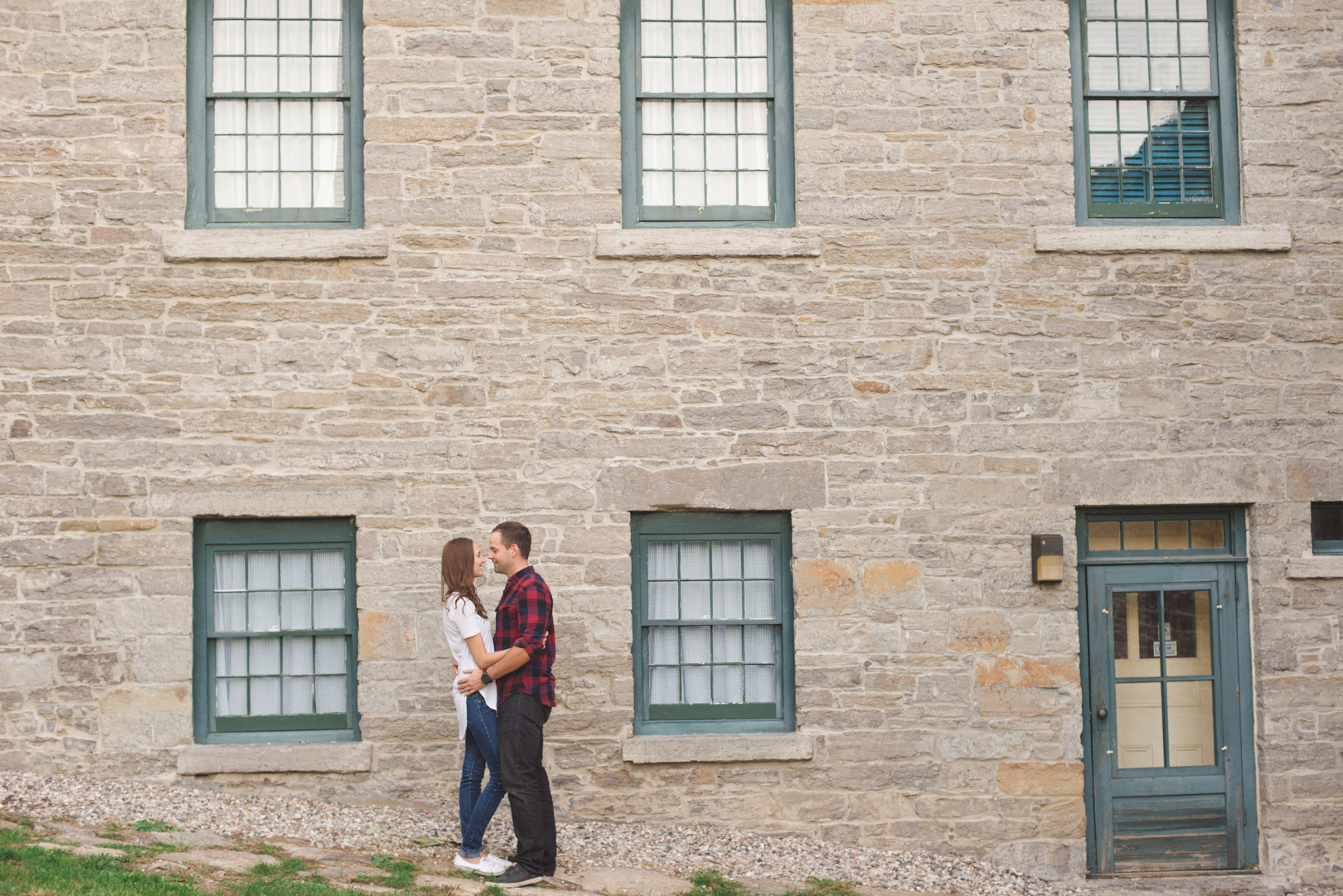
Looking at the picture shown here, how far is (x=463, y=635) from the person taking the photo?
624cm

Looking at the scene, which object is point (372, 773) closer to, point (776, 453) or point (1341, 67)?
point (776, 453)

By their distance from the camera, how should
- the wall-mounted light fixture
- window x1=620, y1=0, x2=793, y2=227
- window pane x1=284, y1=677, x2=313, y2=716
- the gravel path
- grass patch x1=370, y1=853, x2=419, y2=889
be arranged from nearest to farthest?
grass patch x1=370, y1=853, x2=419, y2=889 → the gravel path → the wall-mounted light fixture → window pane x1=284, y1=677, x2=313, y2=716 → window x1=620, y1=0, x2=793, y2=227

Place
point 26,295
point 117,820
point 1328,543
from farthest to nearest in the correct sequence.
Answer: point 1328,543 < point 26,295 < point 117,820

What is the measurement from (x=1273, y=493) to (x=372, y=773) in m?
6.28

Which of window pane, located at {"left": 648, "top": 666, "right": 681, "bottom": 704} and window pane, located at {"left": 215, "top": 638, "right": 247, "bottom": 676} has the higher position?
window pane, located at {"left": 215, "top": 638, "right": 247, "bottom": 676}

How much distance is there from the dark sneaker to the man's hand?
3.29 feet

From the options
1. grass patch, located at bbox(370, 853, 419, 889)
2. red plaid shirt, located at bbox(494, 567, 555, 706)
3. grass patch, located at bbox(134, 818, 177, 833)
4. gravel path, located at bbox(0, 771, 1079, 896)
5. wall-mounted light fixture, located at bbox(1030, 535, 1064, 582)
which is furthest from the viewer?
wall-mounted light fixture, located at bbox(1030, 535, 1064, 582)

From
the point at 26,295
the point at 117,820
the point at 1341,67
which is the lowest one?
the point at 117,820

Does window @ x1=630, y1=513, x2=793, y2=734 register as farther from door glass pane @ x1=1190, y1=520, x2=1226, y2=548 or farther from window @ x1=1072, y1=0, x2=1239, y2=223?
window @ x1=1072, y1=0, x2=1239, y2=223

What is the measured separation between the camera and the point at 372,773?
7.50 meters

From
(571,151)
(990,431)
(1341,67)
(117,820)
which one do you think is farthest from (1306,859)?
(117,820)

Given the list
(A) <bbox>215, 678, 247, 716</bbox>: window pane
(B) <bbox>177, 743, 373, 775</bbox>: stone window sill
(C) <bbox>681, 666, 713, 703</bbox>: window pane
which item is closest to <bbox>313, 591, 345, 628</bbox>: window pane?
(A) <bbox>215, 678, 247, 716</bbox>: window pane

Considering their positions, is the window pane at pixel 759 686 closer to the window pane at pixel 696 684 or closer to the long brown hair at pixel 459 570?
the window pane at pixel 696 684

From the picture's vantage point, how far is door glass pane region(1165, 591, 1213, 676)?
7.96m
